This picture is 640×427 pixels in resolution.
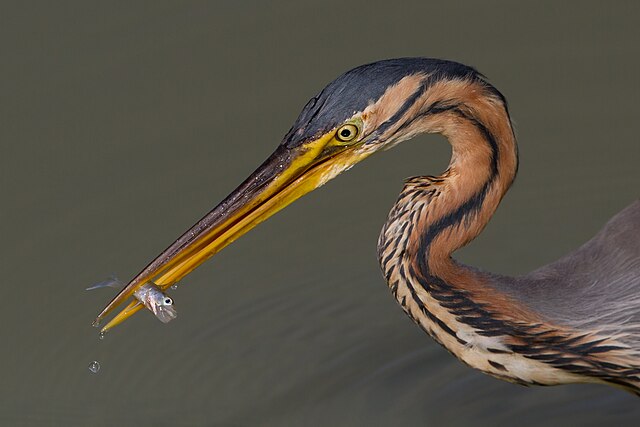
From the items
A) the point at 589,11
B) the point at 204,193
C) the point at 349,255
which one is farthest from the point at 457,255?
the point at 589,11

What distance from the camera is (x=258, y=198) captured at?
13.8 ft

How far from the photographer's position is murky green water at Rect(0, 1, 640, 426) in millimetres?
5363

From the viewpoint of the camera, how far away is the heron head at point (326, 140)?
404 centimetres

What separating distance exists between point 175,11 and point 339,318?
9.35ft

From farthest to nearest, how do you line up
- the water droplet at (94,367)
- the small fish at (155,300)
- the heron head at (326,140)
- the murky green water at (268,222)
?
1. the water droplet at (94,367)
2. the murky green water at (268,222)
3. the small fish at (155,300)
4. the heron head at (326,140)

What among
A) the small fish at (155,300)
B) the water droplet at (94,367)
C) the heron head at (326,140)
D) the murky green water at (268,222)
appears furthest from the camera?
the water droplet at (94,367)

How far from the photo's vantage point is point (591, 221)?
625 centimetres

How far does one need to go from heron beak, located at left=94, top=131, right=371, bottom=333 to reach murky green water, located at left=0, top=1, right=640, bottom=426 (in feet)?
3.78

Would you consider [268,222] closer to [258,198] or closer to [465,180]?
[258,198]

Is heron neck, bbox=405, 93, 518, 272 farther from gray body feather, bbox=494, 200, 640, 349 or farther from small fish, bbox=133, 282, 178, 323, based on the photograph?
small fish, bbox=133, 282, 178, 323

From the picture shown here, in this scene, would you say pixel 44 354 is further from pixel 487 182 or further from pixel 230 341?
pixel 487 182

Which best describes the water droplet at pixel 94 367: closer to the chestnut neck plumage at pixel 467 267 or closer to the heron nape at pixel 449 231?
the heron nape at pixel 449 231

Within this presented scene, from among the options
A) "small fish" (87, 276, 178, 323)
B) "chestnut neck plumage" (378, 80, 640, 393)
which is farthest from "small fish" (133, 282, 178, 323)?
"chestnut neck plumage" (378, 80, 640, 393)

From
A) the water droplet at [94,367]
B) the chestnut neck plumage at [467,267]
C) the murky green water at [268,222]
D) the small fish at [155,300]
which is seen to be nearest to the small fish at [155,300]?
the small fish at [155,300]
